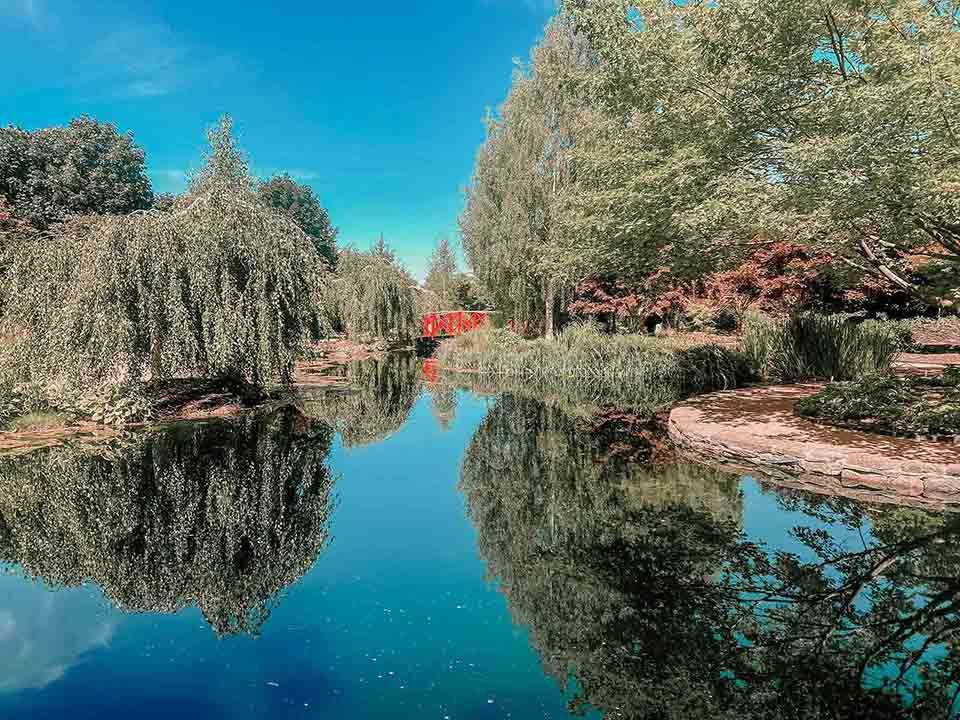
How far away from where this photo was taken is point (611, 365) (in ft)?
49.6

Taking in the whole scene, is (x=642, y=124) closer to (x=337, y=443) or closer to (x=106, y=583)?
(x=337, y=443)

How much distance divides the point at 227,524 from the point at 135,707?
7.51ft

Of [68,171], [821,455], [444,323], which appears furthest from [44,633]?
[68,171]

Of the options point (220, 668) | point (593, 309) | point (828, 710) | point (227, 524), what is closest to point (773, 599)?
point (828, 710)

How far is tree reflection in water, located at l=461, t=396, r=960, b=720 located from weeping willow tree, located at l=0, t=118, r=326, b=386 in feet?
18.5

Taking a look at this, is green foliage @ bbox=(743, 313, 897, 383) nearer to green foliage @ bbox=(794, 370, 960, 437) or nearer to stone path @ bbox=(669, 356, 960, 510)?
green foliage @ bbox=(794, 370, 960, 437)

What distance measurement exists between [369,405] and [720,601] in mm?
9576

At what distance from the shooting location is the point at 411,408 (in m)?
12.2

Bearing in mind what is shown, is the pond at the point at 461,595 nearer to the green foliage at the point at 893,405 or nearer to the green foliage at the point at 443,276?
the green foliage at the point at 893,405

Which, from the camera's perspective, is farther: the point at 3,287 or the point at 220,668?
the point at 3,287

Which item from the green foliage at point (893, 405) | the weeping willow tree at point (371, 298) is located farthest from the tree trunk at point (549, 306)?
the green foliage at point (893, 405)

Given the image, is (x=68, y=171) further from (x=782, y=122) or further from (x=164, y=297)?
(x=782, y=122)

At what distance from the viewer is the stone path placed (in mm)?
5570

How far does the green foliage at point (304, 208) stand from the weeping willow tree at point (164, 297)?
1555 inches
